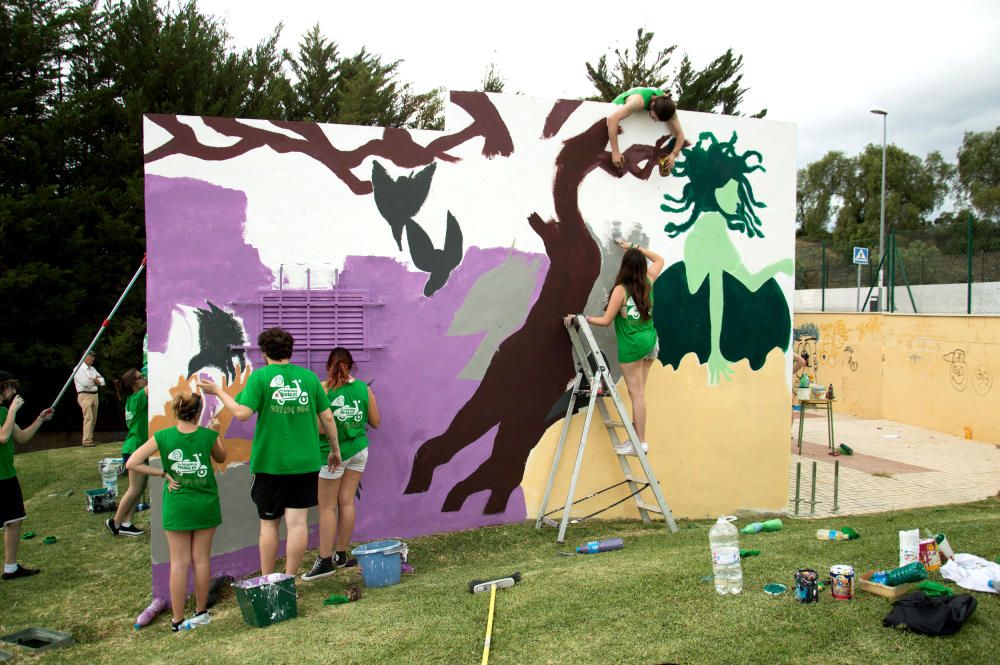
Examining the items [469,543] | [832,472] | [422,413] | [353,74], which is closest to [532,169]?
[422,413]

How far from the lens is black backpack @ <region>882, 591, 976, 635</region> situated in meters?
3.09

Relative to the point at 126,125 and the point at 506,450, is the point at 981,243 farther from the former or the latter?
the point at 126,125

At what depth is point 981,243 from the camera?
1366 centimetres

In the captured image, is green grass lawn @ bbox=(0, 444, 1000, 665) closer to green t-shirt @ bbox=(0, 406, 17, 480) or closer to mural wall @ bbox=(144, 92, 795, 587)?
mural wall @ bbox=(144, 92, 795, 587)

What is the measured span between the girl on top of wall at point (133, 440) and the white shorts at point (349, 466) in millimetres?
2648

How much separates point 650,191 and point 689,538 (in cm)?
312

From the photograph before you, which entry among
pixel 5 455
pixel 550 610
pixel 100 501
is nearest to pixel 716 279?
pixel 550 610

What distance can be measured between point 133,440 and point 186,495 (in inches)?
123

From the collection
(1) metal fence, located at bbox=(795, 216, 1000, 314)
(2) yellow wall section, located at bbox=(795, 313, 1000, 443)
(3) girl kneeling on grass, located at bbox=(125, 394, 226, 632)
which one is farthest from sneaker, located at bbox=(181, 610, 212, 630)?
(1) metal fence, located at bbox=(795, 216, 1000, 314)

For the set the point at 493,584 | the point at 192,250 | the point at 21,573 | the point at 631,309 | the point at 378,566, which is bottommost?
the point at 21,573

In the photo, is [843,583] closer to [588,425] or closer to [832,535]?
[832,535]

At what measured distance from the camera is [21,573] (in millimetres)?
5859

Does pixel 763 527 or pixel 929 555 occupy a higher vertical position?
pixel 929 555

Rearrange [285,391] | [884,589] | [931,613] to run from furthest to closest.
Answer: [285,391], [884,589], [931,613]
